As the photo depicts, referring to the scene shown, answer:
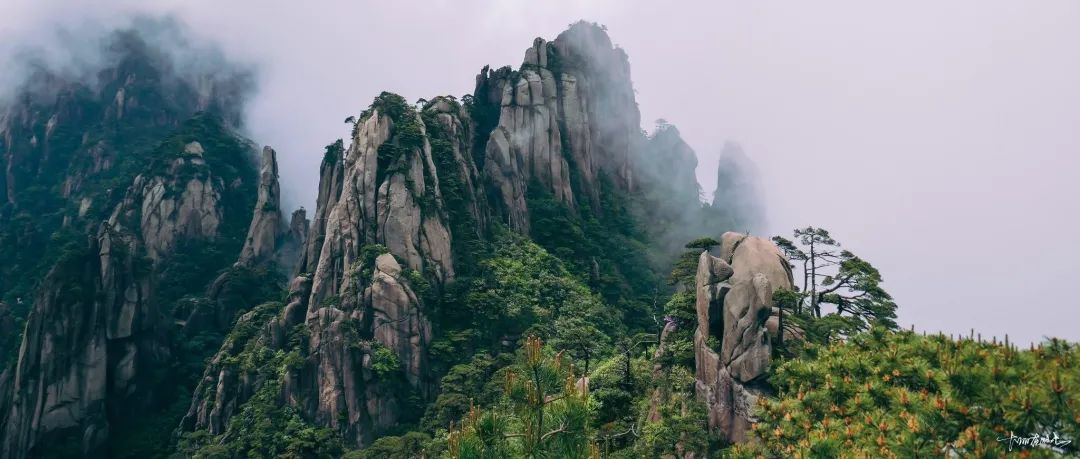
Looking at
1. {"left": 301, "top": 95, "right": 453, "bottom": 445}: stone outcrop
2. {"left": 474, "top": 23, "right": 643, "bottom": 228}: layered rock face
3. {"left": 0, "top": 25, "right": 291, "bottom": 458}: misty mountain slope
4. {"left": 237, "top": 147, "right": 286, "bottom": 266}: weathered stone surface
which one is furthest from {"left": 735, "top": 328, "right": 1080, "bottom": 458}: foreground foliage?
{"left": 237, "top": 147, "right": 286, "bottom": 266}: weathered stone surface

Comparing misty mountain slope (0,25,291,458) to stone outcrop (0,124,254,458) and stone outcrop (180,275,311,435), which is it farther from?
stone outcrop (180,275,311,435)

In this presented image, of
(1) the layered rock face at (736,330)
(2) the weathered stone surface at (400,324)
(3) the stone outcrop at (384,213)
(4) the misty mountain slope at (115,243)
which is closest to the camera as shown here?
(1) the layered rock face at (736,330)

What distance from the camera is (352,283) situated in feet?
151

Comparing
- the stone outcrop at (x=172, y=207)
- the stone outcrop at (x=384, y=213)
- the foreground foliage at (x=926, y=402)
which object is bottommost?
the foreground foliage at (x=926, y=402)

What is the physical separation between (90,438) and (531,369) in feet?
169

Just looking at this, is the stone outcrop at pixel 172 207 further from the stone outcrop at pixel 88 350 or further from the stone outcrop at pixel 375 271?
the stone outcrop at pixel 375 271

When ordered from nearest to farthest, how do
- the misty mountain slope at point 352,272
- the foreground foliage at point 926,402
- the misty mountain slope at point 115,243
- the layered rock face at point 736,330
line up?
the foreground foliage at point 926,402
the layered rock face at point 736,330
the misty mountain slope at point 352,272
the misty mountain slope at point 115,243

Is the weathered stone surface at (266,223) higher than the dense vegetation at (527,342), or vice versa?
the weathered stone surface at (266,223)

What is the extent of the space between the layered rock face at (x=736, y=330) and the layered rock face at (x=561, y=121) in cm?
3328

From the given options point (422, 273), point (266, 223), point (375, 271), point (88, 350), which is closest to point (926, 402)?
point (375, 271)

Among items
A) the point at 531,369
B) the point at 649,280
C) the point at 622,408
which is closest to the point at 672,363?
the point at 622,408

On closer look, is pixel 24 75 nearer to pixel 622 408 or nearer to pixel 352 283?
pixel 352 283

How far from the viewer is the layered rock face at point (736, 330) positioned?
25.3 metres

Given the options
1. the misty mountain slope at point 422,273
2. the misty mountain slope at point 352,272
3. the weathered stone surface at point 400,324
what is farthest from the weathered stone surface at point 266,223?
the weathered stone surface at point 400,324
